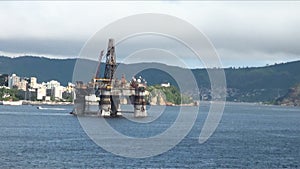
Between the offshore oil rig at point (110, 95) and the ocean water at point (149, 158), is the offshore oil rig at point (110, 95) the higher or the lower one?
the higher one

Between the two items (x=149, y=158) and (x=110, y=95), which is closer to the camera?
(x=149, y=158)

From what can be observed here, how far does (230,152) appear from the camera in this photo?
9075cm

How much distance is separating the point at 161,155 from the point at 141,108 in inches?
3816

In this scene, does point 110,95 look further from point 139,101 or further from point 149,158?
point 149,158

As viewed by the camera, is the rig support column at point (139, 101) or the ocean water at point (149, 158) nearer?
the ocean water at point (149, 158)

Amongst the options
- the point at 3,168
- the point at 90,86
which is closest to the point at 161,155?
the point at 3,168

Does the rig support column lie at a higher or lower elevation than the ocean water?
higher

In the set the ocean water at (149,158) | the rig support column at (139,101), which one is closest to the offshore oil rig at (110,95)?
the rig support column at (139,101)

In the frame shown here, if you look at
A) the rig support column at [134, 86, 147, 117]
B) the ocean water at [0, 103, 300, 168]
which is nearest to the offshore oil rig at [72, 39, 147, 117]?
the rig support column at [134, 86, 147, 117]

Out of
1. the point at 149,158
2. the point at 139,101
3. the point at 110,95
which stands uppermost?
the point at 110,95

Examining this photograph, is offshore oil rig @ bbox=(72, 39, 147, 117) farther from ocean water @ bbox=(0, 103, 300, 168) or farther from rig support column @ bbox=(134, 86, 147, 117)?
ocean water @ bbox=(0, 103, 300, 168)

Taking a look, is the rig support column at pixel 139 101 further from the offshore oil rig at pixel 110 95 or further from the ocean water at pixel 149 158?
the ocean water at pixel 149 158

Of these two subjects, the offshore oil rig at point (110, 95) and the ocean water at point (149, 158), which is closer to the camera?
the ocean water at point (149, 158)

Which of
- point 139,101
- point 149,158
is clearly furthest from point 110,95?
point 149,158
